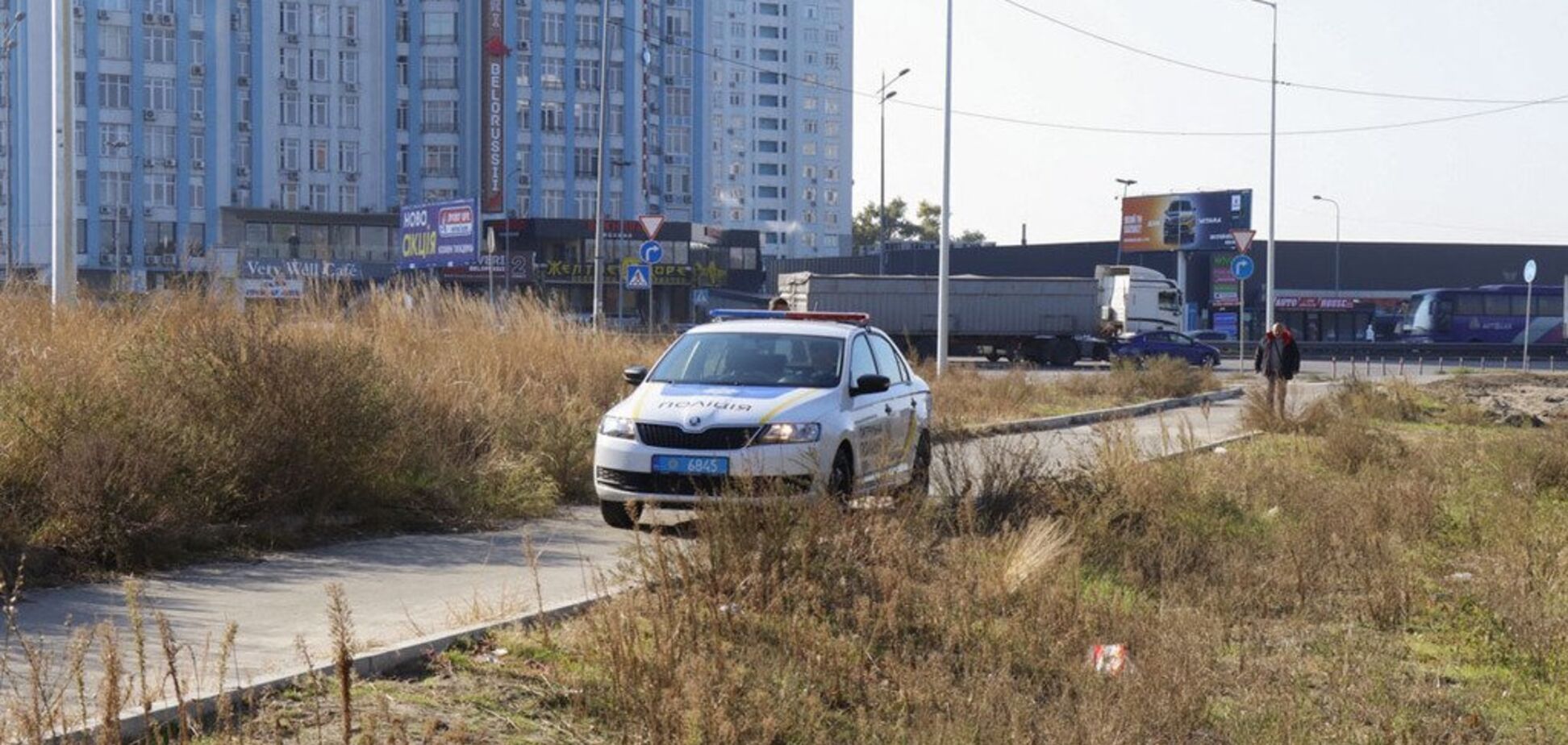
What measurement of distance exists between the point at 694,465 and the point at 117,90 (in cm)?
7466

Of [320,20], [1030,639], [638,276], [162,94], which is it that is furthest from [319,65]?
[1030,639]

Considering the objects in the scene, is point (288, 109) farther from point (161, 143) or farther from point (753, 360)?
point (753, 360)

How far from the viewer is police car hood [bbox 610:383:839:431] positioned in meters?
12.1

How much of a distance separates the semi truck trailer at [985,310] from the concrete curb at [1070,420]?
67.9ft

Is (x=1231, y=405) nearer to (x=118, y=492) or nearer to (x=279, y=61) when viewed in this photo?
(x=118, y=492)

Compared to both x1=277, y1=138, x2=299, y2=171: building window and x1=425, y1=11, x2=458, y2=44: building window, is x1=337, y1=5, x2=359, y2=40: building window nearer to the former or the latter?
x1=425, y1=11, x2=458, y2=44: building window

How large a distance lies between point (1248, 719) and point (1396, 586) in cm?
324

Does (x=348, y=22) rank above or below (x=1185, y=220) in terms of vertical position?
above

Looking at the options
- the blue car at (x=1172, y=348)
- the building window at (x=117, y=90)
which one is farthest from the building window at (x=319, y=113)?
the blue car at (x=1172, y=348)

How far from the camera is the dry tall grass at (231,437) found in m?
9.98

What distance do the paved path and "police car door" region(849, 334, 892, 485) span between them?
0.57 meters

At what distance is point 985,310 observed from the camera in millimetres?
58656

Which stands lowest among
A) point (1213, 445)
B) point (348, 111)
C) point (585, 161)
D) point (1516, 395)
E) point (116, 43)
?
point (1516, 395)

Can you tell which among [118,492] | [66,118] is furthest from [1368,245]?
[118,492]
